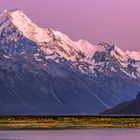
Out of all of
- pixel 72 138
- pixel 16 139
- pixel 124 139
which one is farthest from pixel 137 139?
pixel 16 139

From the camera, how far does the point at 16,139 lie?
12025 centimetres

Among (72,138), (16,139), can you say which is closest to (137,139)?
(72,138)

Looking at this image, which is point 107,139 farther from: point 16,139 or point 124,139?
point 16,139

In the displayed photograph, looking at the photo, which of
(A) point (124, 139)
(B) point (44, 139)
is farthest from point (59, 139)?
(A) point (124, 139)

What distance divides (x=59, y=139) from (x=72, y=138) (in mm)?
2603

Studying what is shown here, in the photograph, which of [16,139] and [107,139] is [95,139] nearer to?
[107,139]

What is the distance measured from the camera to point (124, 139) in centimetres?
12125

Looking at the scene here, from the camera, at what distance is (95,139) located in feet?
398

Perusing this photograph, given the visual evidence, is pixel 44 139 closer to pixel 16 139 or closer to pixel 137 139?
pixel 16 139

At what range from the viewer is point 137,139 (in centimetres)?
12025

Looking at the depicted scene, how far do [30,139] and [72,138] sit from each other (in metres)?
7.56

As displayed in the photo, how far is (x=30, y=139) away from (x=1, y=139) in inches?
189

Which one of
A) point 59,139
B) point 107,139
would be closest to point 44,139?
point 59,139

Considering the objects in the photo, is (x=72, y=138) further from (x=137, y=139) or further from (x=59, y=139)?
(x=137, y=139)
